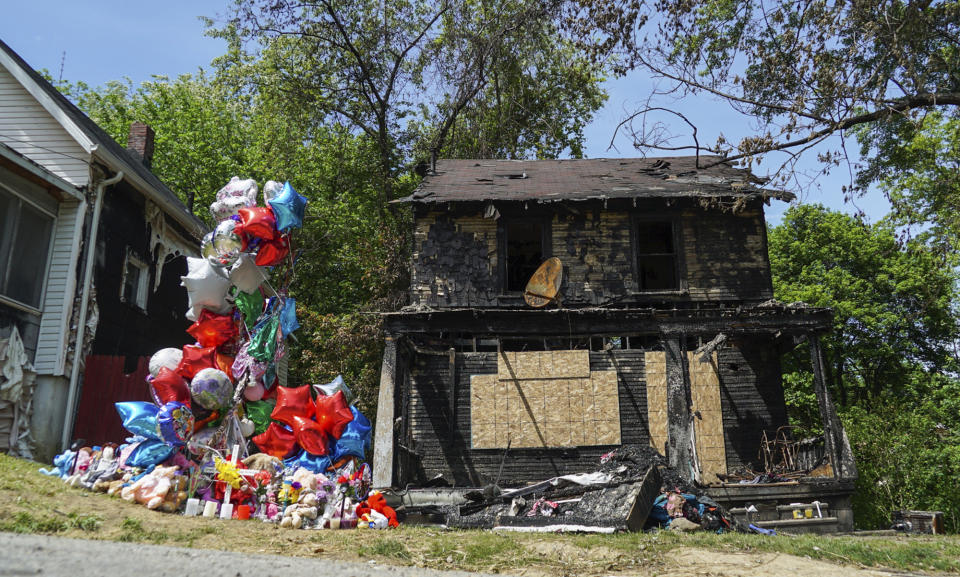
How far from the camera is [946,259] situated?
1044cm

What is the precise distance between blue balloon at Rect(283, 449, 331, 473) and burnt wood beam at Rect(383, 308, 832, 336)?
157 inches

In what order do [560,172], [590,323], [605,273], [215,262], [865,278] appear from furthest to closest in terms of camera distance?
[865,278], [560,172], [605,273], [590,323], [215,262]

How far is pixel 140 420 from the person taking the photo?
8523mm

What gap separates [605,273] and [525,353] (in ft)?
8.47

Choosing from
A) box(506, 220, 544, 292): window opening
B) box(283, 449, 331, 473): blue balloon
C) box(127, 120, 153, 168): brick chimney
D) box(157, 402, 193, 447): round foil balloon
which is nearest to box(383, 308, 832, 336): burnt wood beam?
box(506, 220, 544, 292): window opening

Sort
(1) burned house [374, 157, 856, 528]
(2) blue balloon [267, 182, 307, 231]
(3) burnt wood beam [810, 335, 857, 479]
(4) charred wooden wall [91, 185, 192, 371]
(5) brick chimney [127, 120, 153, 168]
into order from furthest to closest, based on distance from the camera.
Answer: (5) brick chimney [127, 120, 153, 168] → (4) charred wooden wall [91, 185, 192, 371] → (1) burned house [374, 157, 856, 528] → (3) burnt wood beam [810, 335, 857, 479] → (2) blue balloon [267, 182, 307, 231]

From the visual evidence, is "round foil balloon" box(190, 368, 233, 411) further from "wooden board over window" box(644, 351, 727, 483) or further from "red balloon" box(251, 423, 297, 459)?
"wooden board over window" box(644, 351, 727, 483)

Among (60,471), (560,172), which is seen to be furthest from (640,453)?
(560,172)

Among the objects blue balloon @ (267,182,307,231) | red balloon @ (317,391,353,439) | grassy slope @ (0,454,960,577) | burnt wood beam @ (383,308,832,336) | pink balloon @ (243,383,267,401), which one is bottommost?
grassy slope @ (0,454,960,577)

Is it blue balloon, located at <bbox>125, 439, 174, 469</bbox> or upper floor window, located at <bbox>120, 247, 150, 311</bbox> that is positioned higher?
upper floor window, located at <bbox>120, 247, 150, 311</bbox>

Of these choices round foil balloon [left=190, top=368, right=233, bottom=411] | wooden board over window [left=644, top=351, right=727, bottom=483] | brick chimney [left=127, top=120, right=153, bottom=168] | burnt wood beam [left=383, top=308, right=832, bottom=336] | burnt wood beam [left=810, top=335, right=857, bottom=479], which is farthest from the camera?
brick chimney [left=127, top=120, right=153, bottom=168]

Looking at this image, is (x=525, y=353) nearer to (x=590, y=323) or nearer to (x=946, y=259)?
(x=590, y=323)

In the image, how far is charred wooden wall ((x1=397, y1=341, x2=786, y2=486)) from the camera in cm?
1424

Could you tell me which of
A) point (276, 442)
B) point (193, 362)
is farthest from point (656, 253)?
point (193, 362)
